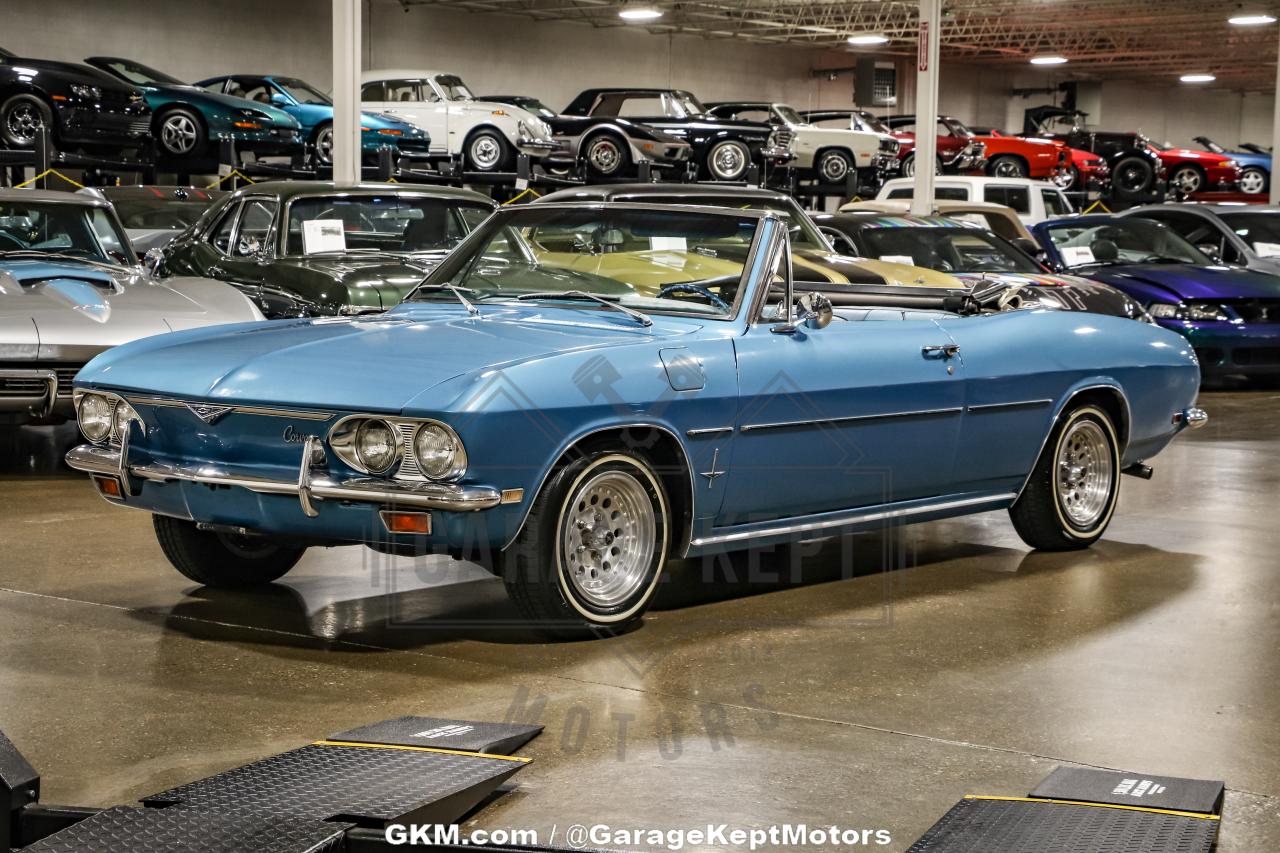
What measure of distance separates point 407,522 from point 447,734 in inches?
36.5

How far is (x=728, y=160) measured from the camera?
74.8 feet

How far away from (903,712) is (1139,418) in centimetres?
305

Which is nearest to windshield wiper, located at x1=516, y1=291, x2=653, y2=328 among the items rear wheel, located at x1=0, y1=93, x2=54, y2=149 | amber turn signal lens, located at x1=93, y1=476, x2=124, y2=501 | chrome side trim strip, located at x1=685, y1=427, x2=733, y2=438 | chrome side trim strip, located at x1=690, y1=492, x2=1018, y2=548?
chrome side trim strip, located at x1=685, y1=427, x2=733, y2=438

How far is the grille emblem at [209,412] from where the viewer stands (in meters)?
4.93

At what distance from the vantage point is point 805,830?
11.4ft

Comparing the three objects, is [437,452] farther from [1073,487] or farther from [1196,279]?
[1196,279]

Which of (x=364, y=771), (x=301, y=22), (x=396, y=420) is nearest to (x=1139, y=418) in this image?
(x=396, y=420)

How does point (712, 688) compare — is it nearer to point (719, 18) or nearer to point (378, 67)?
point (378, 67)

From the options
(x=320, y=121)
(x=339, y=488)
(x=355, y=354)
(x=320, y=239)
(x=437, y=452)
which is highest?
(x=320, y=121)

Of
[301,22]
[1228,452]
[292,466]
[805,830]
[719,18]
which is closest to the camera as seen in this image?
[805,830]

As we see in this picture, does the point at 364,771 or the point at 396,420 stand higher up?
the point at 396,420

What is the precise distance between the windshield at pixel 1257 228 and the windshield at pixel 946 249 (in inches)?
163

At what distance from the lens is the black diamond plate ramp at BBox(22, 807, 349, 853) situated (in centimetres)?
305

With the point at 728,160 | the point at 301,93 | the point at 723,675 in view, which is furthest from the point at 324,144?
the point at 723,675
